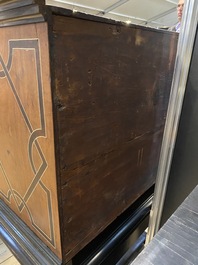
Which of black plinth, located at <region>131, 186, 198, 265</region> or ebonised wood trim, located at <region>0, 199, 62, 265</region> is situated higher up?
black plinth, located at <region>131, 186, 198, 265</region>

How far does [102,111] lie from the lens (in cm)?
73

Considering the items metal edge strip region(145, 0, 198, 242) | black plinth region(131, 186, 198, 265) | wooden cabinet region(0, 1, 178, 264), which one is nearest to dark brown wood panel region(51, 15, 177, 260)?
wooden cabinet region(0, 1, 178, 264)

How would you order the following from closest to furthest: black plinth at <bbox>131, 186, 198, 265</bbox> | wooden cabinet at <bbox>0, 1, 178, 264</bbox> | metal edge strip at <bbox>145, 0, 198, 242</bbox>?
black plinth at <bbox>131, 186, 198, 265</bbox> < wooden cabinet at <bbox>0, 1, 178, 264</bbox> < metal edge strip at <bbox>145, 0, 198, 242</bbox>

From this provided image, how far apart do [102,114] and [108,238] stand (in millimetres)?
671

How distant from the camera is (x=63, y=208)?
0.71 metres

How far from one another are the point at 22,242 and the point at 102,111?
729mm

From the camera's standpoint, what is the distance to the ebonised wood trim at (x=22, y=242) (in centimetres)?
84

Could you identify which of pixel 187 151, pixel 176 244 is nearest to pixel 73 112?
pixel 176 244

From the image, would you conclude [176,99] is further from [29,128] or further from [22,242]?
[22,242]

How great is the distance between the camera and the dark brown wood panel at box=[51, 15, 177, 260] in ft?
1.90

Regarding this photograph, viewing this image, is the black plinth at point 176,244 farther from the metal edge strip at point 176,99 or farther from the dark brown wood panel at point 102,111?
the metal edge strip at point 176,99

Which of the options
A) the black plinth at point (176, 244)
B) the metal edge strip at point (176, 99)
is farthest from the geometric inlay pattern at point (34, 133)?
the metal edge strip at point (176, 99)

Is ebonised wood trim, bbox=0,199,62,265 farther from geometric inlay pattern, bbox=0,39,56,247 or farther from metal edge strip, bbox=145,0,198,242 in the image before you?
metal edge strip, bbox=145,0,198,242

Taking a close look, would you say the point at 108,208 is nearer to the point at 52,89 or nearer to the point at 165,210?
the point at 165,210
